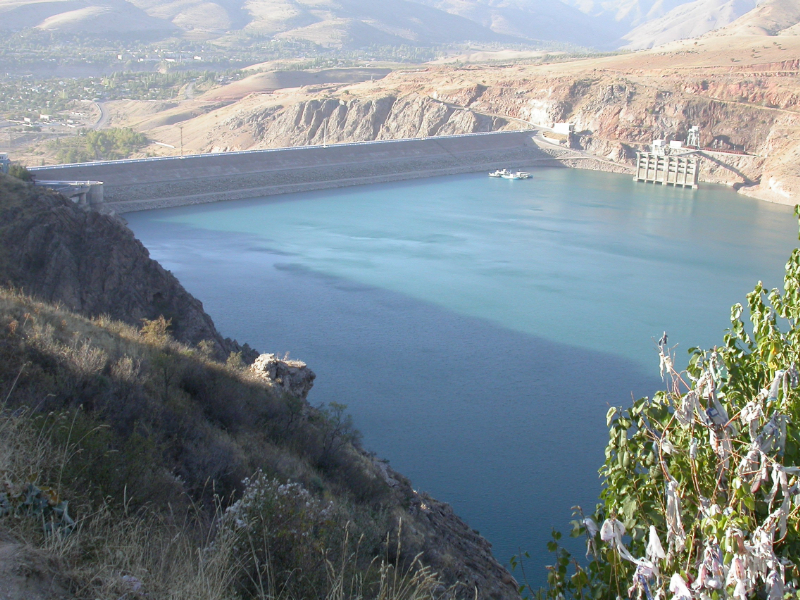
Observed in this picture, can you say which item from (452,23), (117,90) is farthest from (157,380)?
(452,23)

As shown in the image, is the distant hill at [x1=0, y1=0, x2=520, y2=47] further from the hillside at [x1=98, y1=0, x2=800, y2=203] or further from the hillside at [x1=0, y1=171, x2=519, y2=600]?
the hillside at [x1=0, y1=171, x2=519, y2=600]

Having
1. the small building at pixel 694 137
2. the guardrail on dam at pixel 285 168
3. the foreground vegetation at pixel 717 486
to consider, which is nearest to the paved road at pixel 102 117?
the guardrail on dam at pixel 285 168

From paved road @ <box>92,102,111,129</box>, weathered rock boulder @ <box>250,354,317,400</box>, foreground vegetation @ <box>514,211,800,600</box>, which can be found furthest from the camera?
paved road @ <box>92,102,111,129</box>

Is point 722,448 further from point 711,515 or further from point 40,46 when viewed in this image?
point 40,46

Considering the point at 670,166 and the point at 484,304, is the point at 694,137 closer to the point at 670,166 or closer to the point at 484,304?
the point at 670,166

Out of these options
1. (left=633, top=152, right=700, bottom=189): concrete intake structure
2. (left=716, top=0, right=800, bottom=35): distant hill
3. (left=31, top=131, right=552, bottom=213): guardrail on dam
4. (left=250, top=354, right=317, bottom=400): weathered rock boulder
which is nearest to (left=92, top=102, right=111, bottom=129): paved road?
(left=31, top=131, right=552, bottom=213): guardrail on dam

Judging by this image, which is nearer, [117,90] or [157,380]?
[157,380]
